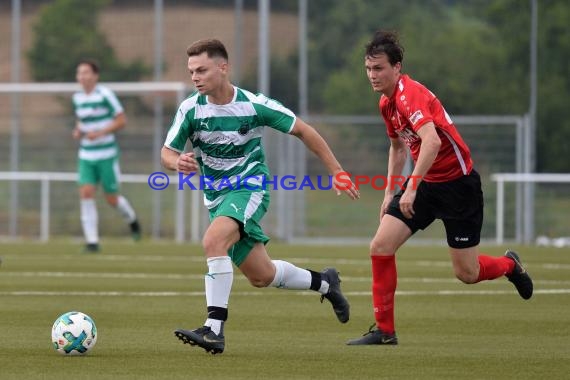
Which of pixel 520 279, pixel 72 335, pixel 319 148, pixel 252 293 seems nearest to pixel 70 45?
pixel 252 293

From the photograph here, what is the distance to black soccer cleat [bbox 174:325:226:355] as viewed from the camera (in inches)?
303

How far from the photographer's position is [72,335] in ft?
25.2

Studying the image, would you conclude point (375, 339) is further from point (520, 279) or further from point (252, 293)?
point (252, 293)

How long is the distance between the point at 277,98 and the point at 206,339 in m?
16.5

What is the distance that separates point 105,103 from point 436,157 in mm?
9696

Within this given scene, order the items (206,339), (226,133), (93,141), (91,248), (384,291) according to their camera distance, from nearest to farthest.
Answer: (206,339) < (226,133) < (384,291) < (93,141) < (91,248)

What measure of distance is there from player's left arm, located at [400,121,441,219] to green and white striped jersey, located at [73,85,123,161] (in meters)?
10.0

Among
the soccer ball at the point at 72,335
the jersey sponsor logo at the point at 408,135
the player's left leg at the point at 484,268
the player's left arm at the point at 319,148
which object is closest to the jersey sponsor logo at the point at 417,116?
the jersey sponsor logo at the point at 408,135

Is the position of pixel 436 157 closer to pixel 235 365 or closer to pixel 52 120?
pixel 235 365

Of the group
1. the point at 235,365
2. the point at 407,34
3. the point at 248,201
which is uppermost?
the point at 407,34

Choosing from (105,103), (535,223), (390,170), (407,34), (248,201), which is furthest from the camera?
(407,34)

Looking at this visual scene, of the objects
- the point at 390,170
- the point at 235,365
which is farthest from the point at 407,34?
the point at 235,365

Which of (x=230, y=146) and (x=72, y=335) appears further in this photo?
(x=230, y=146)

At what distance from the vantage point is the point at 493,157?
A: 23.1m
